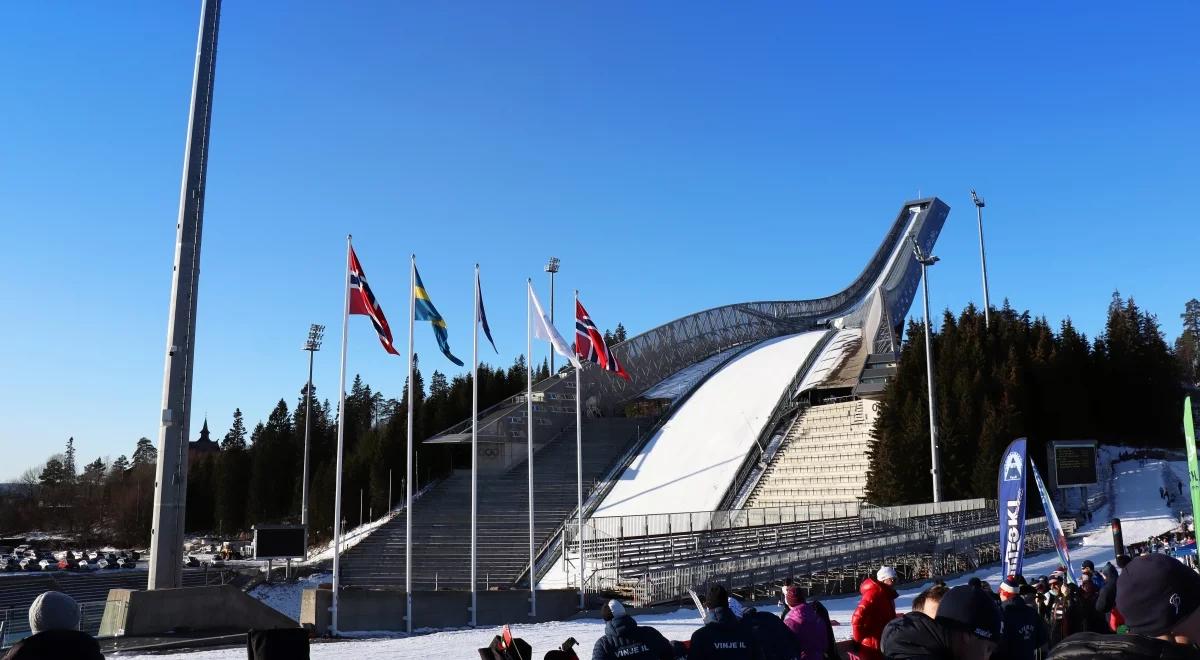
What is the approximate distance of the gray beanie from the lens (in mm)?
3316

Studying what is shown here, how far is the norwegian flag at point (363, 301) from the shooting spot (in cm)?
1888

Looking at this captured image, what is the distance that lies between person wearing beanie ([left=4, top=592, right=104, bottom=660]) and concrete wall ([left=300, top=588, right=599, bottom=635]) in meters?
14.1

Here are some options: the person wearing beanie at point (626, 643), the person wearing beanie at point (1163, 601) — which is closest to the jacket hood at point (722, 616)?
the person wearing beanie at point (626, 643)

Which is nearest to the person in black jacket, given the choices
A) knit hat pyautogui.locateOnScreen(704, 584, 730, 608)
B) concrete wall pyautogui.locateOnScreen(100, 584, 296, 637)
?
knit hat pyautogui.locateOnScreen(704, 584, 730, 608)

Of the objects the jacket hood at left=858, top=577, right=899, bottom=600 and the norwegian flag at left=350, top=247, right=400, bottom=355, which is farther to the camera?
the norwegian flag at left=350, top=247, right=400, bottom=355

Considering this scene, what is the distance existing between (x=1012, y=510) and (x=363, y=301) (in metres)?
12.7

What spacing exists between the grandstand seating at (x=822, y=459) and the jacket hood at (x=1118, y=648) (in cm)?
3146

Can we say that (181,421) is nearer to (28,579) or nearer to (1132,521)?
(28,579)

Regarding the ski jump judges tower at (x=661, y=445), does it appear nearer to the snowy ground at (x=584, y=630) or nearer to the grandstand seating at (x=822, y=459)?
the grandstand seating at (x=822, y=459)

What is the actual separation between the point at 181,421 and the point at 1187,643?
17492 millimetres

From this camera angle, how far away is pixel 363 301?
746 inches

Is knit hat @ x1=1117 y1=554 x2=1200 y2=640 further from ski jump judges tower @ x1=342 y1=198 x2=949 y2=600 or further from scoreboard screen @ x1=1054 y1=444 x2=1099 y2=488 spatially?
scoreboard screen @ x1=1054 y1=444 x2=1099 y2=488

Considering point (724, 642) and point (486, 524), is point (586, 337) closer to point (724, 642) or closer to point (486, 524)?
point (486, 524)

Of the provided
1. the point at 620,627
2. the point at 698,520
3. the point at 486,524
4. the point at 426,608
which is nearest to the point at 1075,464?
the point at 698,520
